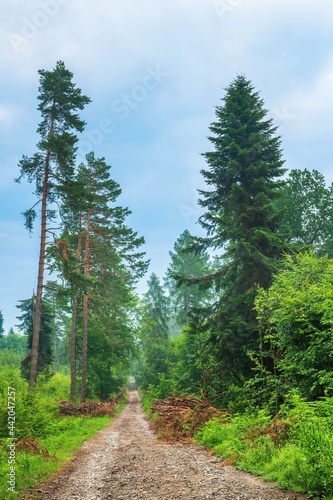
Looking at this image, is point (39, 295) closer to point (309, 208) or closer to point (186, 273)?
point (309, 208)

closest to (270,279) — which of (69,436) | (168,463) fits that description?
(168,463)

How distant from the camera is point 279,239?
16734mm

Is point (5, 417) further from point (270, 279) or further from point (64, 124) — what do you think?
point (64, 124)

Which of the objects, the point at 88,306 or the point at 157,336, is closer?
the point at 88,306

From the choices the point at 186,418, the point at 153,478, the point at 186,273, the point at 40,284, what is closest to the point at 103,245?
the point at 40,284

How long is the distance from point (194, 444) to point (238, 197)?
11.6 metres

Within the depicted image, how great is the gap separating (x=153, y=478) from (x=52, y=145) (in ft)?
48.3

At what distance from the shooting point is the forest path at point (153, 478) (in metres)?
6.45

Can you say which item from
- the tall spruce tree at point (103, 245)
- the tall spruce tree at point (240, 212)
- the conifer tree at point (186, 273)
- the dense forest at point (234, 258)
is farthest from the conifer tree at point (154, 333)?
the tall spruce tree at point (240, 212)

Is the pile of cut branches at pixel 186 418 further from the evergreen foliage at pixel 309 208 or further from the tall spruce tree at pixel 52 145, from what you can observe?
the evergreen foliage at pixel 309 208

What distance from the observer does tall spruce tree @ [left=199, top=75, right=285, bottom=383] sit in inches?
617

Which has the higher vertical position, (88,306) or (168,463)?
(88,306)

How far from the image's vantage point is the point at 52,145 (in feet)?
55.6

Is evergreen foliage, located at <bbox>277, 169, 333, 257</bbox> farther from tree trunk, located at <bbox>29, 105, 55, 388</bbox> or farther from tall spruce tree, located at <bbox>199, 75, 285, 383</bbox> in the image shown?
tree trunk, located at <bbox>29, 105, 55, 388</bbox>
